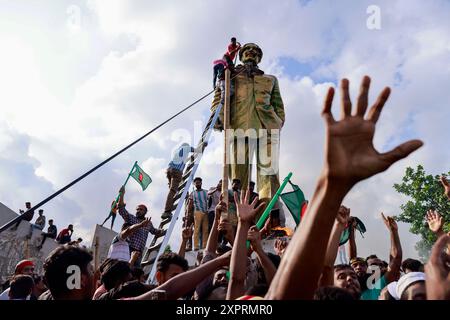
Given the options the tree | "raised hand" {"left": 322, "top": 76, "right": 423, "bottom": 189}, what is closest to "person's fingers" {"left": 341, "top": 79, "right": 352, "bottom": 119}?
"raised hand" {"left": 322, "top": 76, "right": 423, "bottom": 189}

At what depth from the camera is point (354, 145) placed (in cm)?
142

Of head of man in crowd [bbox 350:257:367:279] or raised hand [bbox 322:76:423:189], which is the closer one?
raised hand [bbox 322:76:423:189]

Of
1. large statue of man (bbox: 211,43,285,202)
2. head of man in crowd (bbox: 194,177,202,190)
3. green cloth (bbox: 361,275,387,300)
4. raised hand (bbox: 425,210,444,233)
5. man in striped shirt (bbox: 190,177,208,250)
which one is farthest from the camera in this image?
large statue of man (bbox: 211,43,285,202)

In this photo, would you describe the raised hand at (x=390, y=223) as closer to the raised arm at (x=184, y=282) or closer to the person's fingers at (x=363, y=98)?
the raised arm at (x=184, y=282)

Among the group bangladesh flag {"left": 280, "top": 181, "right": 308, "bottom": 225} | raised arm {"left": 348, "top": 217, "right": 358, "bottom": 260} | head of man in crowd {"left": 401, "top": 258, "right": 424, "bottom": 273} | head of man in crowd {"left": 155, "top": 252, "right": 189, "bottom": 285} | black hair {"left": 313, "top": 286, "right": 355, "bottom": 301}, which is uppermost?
bangladesh flag {"left": 280, "top": 181, "right": 308, "bottom": 225}

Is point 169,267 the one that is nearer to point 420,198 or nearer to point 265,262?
point 265,262

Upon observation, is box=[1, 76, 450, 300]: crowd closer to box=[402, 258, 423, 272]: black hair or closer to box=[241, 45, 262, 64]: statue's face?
box=[402, 258, 423, 272]: black hair

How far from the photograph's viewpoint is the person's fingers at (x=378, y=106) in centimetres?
148

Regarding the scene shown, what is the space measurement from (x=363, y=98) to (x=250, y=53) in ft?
27.8

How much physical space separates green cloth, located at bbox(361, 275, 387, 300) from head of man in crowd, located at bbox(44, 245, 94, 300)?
212 centimetres

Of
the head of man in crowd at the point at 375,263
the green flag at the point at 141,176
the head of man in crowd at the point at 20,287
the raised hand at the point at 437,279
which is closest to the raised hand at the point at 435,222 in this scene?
the head of man in crowd at the point at 375,263

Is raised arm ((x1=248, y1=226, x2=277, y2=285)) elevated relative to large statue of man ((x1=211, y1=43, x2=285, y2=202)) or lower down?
lower down

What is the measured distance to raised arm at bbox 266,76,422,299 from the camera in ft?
4.42
